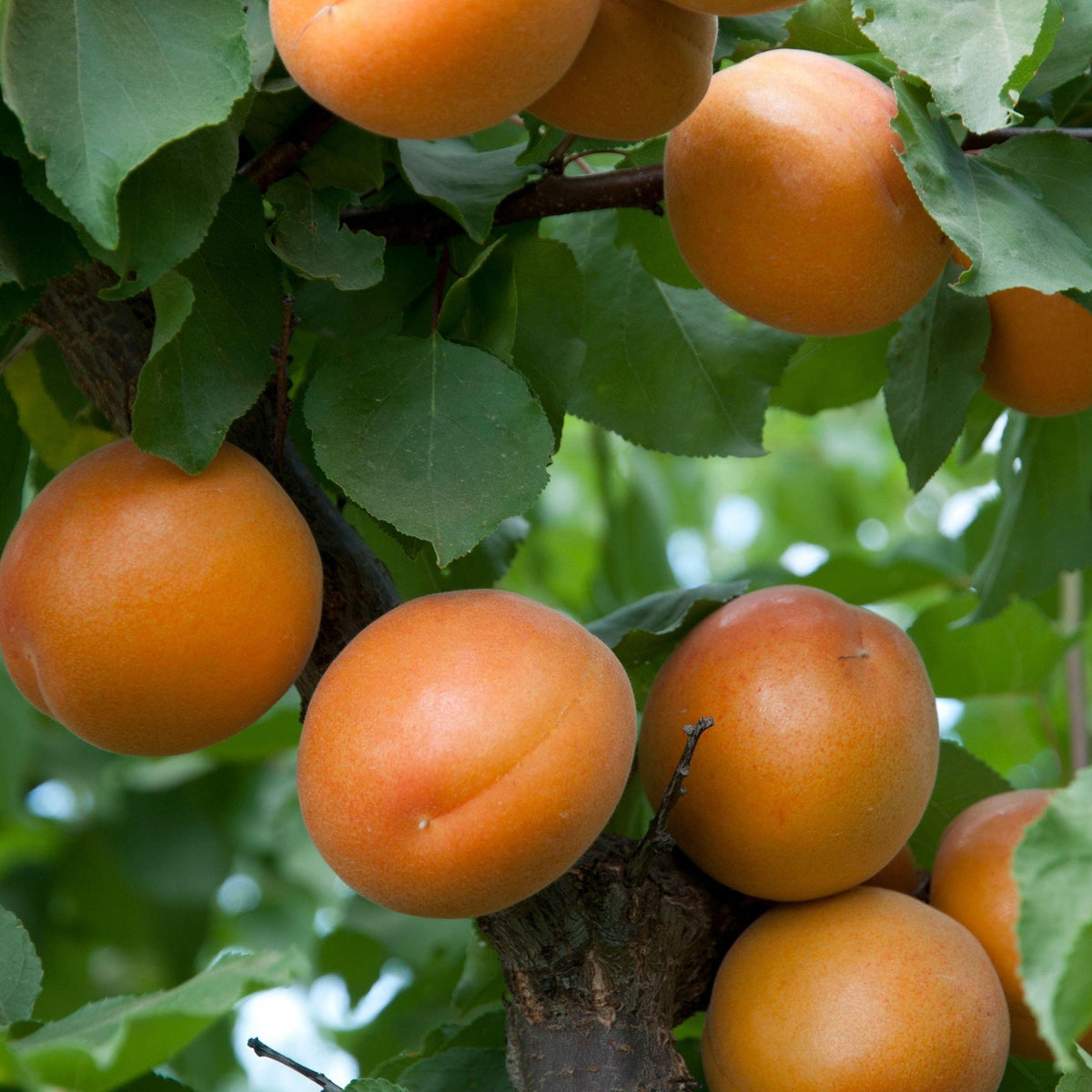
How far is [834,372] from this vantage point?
4.79 feet

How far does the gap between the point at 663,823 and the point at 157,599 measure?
1.16 ft

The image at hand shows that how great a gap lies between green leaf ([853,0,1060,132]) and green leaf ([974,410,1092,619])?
0.59 meters

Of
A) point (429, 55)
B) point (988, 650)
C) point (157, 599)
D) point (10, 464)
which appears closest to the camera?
point (429, 55)

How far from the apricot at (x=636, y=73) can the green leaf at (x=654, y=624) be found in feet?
1.25

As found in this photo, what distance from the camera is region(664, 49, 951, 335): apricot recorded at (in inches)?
34.1

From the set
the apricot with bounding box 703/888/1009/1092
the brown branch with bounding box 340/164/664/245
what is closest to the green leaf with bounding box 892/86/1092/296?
the brown branch with bounding box 340/164/664/245

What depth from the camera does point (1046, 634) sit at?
1641mm

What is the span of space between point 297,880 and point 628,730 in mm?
1831

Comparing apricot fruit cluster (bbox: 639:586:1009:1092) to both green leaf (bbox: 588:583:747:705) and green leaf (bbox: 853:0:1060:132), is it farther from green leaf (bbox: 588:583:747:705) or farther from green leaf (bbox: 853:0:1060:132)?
green leaf (bbox: 853:0:1060:132)

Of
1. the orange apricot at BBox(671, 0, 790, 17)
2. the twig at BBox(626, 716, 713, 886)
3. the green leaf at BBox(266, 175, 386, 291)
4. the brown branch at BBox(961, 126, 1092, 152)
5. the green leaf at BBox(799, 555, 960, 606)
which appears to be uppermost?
the orange apricot at BBox(671, 0, 790, 17)

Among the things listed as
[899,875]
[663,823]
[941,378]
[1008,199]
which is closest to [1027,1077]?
[899,875]

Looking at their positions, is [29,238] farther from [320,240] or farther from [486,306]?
[486,306]

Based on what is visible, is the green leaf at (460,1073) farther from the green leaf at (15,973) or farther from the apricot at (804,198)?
the apricot at (804,198)

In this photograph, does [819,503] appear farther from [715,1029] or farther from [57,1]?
[57,1]
